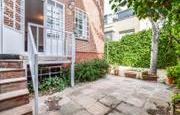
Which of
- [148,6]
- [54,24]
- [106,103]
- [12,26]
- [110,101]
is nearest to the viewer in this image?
[148,6]

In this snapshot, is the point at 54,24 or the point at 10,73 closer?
the point at 10,73

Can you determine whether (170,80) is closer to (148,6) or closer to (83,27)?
(83,27)

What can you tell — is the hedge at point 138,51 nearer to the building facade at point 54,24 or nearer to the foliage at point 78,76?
the building facade at point 54,24

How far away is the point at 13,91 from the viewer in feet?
12.9

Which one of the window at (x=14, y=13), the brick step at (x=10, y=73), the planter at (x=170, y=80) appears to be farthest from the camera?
the planter at (x=170, y=80)

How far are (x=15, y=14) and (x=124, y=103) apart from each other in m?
4.08

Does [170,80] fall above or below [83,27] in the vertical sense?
below

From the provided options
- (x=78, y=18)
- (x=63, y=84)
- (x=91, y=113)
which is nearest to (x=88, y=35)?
(x=78, y=18)

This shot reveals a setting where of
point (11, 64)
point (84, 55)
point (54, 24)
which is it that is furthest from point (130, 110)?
point (84, 55)

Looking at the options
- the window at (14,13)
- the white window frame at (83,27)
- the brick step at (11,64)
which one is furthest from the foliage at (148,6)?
the white window frame at (83,27)

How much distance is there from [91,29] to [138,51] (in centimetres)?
522

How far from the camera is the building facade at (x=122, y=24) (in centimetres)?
2167

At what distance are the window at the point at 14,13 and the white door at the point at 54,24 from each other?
1.49 m

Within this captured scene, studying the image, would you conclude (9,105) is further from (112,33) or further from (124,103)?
(112,33)
